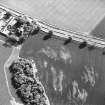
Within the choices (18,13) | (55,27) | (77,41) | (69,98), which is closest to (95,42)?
(77,41)

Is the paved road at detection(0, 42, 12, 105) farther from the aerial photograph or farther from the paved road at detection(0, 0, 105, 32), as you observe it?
the paved road at detection(0, 0, 105, 32)

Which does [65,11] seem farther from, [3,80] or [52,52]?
[3,80]

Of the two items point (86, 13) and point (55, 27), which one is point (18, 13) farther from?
point (86, 13)

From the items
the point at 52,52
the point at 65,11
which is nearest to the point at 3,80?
the point at 52,52

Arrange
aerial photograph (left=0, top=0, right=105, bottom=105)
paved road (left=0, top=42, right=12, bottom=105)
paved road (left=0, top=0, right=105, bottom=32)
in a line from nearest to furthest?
1. paved road (left=0, top=42, right=12, bottom=105)
2. aerial photograph (left=0, top=0, right=105, bottom=105)
3. paved road (left=0, top=0, right=105, bottom=32)

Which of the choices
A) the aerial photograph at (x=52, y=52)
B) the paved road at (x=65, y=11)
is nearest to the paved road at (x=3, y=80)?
the aerial photograph at (x=52, y=52)

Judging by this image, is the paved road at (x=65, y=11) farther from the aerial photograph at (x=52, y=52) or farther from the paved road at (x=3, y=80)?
the paved road at (x=3, y=80)

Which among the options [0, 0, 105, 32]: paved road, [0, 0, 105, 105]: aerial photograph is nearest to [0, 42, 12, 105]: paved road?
[0, 0, 105, 105]: aerial photograph

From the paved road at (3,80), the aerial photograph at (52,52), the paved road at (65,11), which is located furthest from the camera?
the paved road at (65,11)
